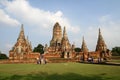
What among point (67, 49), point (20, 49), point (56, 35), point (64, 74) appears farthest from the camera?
point (56, 35)

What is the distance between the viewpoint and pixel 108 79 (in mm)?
8156

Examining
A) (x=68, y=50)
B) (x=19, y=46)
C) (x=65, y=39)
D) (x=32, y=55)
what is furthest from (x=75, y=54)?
(x=19, y=46)

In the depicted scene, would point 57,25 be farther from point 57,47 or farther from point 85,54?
point 85,54

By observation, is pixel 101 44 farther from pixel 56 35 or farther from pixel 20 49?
pixel 20 49

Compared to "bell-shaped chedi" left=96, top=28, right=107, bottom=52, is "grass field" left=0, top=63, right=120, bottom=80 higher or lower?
lower

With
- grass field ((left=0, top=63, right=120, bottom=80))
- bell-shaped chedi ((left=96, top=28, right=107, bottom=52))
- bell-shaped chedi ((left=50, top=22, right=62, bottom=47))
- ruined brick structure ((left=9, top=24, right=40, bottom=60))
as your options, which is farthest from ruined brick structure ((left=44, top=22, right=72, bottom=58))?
grass field ((left=0, top=63, right=120, bottom=80))

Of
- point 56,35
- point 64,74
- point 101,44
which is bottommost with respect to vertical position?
point 64,74

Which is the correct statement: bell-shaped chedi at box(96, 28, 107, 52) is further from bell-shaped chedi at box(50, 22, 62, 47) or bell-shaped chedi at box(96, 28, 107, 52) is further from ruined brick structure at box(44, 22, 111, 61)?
bell-shaped chedi at box(50, 22, 62, 47)

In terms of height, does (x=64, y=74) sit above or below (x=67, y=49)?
below

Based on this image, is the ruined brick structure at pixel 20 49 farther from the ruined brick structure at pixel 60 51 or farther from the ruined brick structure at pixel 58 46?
the ruined brick structure at pixel 58 46

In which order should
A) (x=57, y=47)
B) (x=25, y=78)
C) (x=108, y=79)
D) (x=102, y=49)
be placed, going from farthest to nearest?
(x=57, y=47), (x=102, y=49), (x=25, y=78), (x=108, y=79)

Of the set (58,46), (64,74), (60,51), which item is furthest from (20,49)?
(64,74)

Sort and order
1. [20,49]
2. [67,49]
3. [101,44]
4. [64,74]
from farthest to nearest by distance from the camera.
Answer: [67,49] → [101,44] → [20,49] → [64,74]

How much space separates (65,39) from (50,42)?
25.0ft
